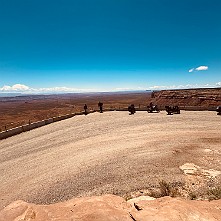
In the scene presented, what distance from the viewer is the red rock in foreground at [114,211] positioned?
22.6 feet

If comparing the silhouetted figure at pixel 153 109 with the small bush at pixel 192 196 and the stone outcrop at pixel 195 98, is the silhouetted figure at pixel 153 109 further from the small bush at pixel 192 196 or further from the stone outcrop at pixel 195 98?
the small bush at pixel 192 196

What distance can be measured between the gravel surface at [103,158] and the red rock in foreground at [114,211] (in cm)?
305

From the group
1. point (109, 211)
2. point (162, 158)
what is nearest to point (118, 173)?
point (162, 158)

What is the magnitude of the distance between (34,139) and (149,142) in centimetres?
1403

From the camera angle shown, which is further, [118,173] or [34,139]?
[34,139]

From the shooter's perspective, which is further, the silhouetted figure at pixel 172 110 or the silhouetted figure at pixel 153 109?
the silhouetted figure at pixel 153 109

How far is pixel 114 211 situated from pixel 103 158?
912 centimetres

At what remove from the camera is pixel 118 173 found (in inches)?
520

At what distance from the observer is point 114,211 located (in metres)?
7.21

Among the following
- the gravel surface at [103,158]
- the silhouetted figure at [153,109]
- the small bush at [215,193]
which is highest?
the silhouetted figure at [153,109]

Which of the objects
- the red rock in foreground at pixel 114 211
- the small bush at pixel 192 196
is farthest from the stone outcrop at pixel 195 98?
the red rock in foreground at pixel 114 211

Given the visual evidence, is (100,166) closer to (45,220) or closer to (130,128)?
(45,220)

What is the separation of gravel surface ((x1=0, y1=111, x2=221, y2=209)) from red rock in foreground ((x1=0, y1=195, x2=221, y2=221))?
3.05m

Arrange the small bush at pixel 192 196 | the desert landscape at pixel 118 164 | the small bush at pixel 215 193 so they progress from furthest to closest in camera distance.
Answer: the desert landscape at pixel 118 164 → the small bush at pixel 192 196 → the small bush at pixel 215 193
